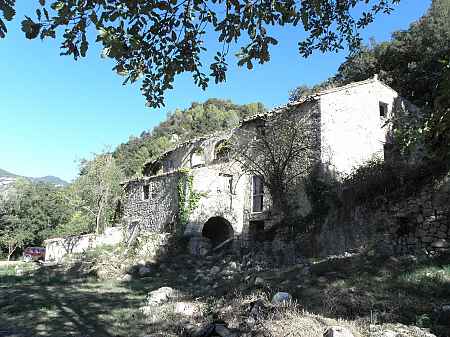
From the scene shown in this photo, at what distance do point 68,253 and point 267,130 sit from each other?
51.2 feet

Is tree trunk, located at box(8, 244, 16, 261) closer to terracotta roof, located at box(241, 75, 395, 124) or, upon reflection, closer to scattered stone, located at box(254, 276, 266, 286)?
terracotta roof, located at box(241, 75, 395, 124)

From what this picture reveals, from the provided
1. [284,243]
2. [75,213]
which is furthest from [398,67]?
[75,213]

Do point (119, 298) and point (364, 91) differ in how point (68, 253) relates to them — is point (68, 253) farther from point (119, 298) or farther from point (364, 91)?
point (364, 91)

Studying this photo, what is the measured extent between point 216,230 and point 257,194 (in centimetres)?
443

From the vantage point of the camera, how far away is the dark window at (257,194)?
20.0m

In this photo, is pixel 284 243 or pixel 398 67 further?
pixel 398 67

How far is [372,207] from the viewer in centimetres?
1242

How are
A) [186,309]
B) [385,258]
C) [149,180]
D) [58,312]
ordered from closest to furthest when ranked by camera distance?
[186,309] < [385,258] < [58,312] < [149,180]

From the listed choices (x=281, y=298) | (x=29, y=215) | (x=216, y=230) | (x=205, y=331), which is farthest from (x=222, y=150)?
(x=29, y=215)

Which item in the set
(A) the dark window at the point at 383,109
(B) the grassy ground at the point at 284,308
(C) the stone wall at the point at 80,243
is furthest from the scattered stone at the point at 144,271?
(A) the dark window at the point at 383,109

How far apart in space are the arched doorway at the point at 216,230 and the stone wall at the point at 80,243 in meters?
5.83

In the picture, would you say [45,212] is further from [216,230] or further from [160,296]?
[160,296]

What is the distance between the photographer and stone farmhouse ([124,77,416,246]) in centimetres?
1759

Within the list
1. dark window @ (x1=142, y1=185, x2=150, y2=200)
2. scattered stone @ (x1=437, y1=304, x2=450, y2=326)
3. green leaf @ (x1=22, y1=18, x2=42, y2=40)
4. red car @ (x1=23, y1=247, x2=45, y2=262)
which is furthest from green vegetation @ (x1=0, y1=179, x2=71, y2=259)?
green leaf @ (x1=22, y1=18, x2=42, y2=40)
